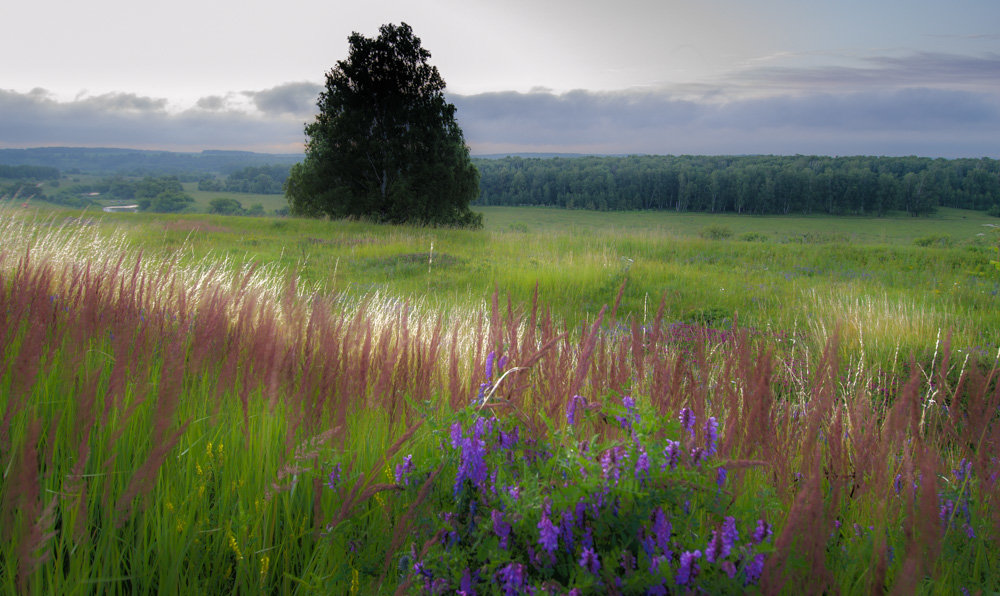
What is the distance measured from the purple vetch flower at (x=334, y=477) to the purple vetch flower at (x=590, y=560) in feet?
2.76

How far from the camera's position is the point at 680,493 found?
48.9 inches

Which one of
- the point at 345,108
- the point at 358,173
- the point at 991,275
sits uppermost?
the point at 345,108

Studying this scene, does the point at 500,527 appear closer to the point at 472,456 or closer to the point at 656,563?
the point at 472,456

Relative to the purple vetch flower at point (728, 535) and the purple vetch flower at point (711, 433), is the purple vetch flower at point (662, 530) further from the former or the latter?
the purple vetch flower at point (711, 433)

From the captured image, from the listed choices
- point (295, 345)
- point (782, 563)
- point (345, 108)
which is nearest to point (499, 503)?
point (782, 563)

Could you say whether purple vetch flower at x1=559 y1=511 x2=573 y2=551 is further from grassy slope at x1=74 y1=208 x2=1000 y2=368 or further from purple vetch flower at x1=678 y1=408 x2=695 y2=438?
grassy slope at x1=74 y1=208 x2=1000 y2=368

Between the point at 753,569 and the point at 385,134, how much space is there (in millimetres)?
27598

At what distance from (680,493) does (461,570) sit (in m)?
0.52

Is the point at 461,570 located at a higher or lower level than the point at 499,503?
lower

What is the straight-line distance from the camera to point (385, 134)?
87.5 feet

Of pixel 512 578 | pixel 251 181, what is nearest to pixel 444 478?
pixel 512 578

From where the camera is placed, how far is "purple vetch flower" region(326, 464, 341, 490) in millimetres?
1664

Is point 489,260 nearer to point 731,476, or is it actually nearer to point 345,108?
point 731,476

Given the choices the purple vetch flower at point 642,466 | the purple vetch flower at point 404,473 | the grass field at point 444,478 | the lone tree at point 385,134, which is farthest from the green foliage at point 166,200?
the purple vetch flower at point 642,466
